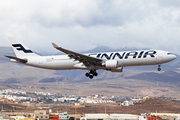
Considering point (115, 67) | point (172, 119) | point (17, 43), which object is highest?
point (17, 43)

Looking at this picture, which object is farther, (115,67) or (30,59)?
(30,59)

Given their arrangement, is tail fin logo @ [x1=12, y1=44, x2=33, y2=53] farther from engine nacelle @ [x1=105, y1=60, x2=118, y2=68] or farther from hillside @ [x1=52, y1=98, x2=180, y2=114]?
hillside @ [x1=52, y1=98, x2=180, y2=114]

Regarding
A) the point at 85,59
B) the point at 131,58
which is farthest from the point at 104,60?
the point at 131,58

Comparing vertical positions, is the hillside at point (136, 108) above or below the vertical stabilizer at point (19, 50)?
below

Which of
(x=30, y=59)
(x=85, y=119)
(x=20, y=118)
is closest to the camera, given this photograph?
(x=30, y=59)

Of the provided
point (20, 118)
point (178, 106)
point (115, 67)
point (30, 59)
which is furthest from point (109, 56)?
point (178, 106)

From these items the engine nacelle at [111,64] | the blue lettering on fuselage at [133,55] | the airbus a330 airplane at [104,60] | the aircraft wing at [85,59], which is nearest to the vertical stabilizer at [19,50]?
the airbus a330 airplane at [104,60]

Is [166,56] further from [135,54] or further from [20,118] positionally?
[20,118]

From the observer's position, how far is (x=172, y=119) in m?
89.1

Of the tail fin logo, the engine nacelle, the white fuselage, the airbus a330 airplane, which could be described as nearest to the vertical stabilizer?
the tail fin logo

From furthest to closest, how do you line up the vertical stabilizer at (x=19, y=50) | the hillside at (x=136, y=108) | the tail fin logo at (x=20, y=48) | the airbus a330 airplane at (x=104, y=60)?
the hillside at (x=136, y=108), the tail fin logo at (x=20, y=48), the vertical stabilizer at (x=19, y=50), the airbus a330 airplane at (x=104, y=60)

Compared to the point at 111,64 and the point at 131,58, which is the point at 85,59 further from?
the point at 131,58

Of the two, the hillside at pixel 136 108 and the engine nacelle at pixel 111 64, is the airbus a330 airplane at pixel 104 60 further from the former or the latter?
the hillside at pixel 136 108

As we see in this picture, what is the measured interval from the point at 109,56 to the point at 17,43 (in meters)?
18.6
